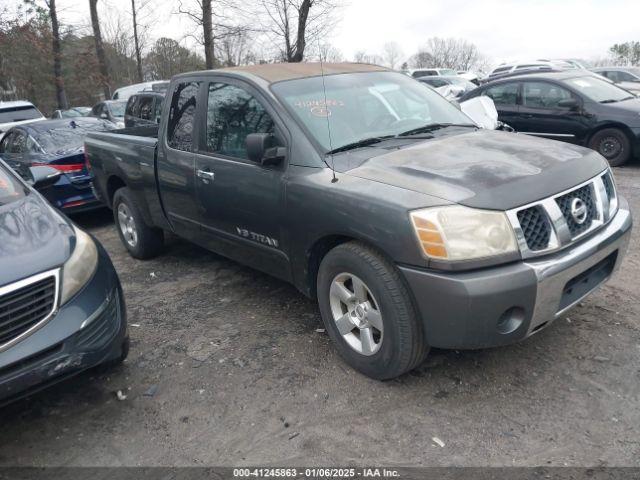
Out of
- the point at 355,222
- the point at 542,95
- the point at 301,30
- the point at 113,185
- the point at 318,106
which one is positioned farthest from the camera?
the point at 301,30

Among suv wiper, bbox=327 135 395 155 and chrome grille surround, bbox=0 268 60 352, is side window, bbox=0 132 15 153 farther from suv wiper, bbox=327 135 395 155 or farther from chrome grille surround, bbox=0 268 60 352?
suv wiper, bbox=327 135 395 155

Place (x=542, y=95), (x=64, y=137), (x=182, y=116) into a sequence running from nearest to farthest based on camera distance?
(x=182, y=116) → (x=64, y=137) → (x=542, y=95)

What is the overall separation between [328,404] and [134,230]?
341cm

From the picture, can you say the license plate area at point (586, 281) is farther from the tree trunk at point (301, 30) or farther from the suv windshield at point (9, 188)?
the tree trunk at point (301, 30)

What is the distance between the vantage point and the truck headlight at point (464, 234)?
102 inches

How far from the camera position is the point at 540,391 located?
117 inches

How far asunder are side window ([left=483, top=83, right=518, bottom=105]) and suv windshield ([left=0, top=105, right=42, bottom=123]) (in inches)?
554

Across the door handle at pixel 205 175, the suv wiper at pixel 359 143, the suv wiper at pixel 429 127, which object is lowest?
the door handle at pixel 205 175

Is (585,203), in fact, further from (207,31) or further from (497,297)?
(207,31)

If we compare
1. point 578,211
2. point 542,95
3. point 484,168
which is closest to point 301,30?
point 542,95

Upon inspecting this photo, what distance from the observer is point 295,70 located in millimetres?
4078

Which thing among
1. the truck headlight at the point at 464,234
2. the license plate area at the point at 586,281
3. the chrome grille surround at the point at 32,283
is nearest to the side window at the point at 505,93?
the license plate area at the point at 586,281

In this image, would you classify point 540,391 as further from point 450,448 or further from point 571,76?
point 571,76

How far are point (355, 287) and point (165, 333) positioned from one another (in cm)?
172
